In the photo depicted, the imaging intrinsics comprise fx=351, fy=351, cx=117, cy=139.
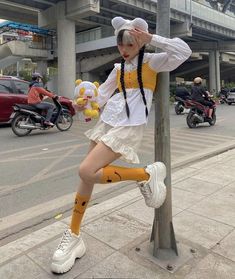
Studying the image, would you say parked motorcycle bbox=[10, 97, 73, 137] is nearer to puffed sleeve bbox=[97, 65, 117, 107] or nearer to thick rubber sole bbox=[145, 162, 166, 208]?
puffed sleeve bbox=[97, 65, 117, 107]

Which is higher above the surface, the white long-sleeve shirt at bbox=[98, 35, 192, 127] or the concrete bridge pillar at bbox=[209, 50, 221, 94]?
the concrete bridge pillar at bbox=[209, 50, 221, 94]

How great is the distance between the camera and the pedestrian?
2312 millimetres

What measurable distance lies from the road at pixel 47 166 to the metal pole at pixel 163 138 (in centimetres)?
148

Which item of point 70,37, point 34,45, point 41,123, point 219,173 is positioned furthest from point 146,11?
point 219,173

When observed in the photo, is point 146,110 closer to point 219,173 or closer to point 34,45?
point 219,173

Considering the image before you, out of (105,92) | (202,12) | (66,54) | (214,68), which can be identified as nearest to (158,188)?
(105,92)

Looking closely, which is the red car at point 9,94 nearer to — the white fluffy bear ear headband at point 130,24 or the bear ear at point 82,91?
the bear ear at point 82,91

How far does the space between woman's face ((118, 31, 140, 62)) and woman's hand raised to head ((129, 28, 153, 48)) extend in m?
0.04

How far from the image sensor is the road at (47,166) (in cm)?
394

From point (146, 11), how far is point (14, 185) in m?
20.0

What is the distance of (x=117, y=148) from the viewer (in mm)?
A: 2369

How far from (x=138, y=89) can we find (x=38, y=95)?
7.18 meters

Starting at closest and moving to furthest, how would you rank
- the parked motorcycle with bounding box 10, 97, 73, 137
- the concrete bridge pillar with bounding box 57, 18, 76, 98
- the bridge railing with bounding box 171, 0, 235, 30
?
1. the parked motorcycle with bounding box 10, 97, 73, 137
2. the concrete bridge pillar with bounding box 57, 18, 76, 98
3. the bridge railing with bounding box 171, 0, 235, 30

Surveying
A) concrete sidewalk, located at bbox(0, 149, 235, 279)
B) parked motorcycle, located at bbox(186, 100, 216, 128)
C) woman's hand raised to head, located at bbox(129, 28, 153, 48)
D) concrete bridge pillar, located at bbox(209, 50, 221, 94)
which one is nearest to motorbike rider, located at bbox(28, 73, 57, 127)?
parked motorcycle, located at bbox(186, 100, 216, 128)
